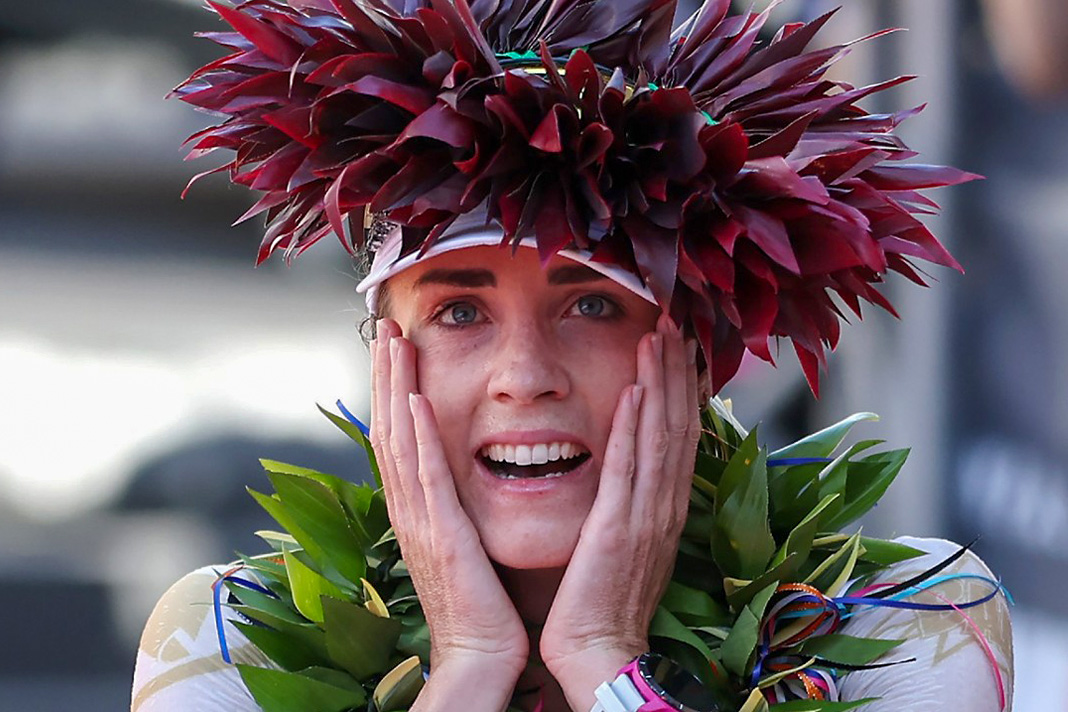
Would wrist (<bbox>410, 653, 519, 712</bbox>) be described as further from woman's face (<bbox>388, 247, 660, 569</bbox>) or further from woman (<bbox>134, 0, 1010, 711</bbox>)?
woman's face (<bbox>388, 247, 660, 569</bbox>)

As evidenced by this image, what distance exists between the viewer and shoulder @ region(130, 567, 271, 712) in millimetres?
1832

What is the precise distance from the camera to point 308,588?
1.94m

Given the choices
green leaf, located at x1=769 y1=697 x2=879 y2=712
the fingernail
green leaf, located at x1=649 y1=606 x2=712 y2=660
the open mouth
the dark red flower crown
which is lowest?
green leaf, located at x1=769 y1=697 x2=879 y2=712

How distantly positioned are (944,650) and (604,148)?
0.76 metres

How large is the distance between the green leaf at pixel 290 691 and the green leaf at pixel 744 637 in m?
0.48

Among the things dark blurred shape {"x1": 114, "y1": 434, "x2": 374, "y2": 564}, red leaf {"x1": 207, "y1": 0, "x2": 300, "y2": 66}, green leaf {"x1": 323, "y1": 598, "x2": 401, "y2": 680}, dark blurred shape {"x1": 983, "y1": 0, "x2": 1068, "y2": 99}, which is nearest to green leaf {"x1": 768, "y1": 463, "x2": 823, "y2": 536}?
green leaf {"x1": 323, "y1": 598, "x2": 401, "y2": 680}

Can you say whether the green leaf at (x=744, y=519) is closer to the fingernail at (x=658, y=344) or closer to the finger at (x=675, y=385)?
the finger at (x=675, y=385)

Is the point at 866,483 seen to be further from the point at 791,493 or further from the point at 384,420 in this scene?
the point at 384,420

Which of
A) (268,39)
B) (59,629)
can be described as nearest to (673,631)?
(268,39)

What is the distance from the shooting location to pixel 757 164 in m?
1.67

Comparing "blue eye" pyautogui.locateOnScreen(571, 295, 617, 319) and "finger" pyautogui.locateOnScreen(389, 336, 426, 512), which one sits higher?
"blue eye" pyautogui.locateOnScreen(571, 295, 617, 319)

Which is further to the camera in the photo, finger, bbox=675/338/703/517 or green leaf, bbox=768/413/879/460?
green leaf, bbox=768/413/879/460

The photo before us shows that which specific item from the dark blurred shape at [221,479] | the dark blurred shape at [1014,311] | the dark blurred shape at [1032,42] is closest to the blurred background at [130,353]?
the dark blurred shape at [221,479]

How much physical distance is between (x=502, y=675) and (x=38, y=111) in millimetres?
3011
